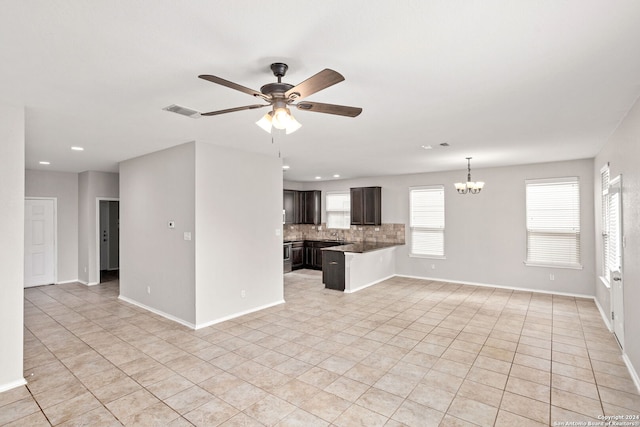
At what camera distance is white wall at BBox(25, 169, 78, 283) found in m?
7.26

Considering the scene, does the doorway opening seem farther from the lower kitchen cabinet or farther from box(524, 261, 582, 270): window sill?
box(524, 261, 582, 270): window sill

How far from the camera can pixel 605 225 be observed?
4.73 m

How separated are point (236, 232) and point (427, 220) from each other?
4.84 metres

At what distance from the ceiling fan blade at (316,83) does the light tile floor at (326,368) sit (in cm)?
239

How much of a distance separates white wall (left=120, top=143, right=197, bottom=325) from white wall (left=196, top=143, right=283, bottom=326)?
153 millimetres

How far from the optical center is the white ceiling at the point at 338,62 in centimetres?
166

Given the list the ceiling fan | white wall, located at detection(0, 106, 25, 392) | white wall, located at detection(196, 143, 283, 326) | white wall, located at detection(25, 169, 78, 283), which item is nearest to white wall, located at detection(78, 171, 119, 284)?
white wall, located at detection(25, 169, 78, 283)

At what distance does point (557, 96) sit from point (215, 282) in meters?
4.54

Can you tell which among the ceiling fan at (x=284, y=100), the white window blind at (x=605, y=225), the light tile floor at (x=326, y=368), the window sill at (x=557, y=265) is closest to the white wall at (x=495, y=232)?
the window sill at (x=557, y=265)

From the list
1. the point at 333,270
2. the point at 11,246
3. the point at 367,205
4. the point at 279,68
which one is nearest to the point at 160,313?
the point at 11,246

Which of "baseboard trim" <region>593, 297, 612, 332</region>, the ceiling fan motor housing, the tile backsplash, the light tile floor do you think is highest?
the ceiling fan motor housing

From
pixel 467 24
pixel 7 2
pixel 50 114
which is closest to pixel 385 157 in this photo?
pixel 467 24

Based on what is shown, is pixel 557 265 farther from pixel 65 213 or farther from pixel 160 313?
pixel 65 213

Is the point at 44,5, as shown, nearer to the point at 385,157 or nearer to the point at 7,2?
the point at 7,2
